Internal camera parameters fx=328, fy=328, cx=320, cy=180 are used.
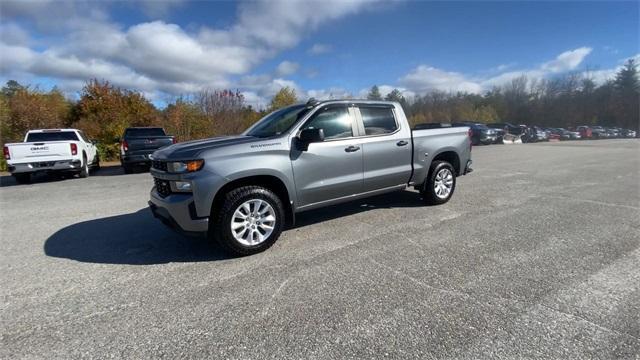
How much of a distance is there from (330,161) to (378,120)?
1.23 meters

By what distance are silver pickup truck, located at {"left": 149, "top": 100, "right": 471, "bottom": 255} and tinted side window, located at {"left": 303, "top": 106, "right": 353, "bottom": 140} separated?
0.01 meters

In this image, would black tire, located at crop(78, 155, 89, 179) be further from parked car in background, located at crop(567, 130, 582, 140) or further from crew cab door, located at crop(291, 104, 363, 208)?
parked car in background, located at crop(567, 130, 582, 140)

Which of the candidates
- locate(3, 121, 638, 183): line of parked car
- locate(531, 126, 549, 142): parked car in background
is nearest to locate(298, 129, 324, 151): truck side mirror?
locate(3, 121, 638, 183): line of parked car

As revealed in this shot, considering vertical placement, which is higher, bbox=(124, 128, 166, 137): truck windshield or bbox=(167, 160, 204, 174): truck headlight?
bbox=(124, 128, 166, 137): truck windshield

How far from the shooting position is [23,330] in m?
2.49

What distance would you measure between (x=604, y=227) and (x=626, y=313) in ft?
8.61

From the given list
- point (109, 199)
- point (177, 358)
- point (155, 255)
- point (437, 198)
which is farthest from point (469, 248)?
point (109, 199)

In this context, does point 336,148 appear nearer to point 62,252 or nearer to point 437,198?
point 437,198

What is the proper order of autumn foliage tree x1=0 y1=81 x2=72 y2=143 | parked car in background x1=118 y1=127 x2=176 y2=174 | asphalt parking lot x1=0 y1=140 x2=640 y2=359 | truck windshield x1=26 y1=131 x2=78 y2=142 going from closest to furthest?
asphalt parking lot x1=0 y1=140 x2=640 y2=359
truck windshield x1=26 y1=131 x2=78 y2=142
parked car in background x1=118 y1=127 x2=176 y2=174
autumn foliage tree x1=0 y1=81 x2=72 y2=143

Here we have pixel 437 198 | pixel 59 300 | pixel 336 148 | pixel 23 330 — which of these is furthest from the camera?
pixel 437 198

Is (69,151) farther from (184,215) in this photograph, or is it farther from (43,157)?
(184,215)

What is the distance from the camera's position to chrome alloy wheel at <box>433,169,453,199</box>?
5.81 meters

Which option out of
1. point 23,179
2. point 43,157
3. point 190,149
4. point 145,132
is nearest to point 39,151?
point 43,157

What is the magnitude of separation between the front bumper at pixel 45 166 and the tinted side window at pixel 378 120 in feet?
30.3
